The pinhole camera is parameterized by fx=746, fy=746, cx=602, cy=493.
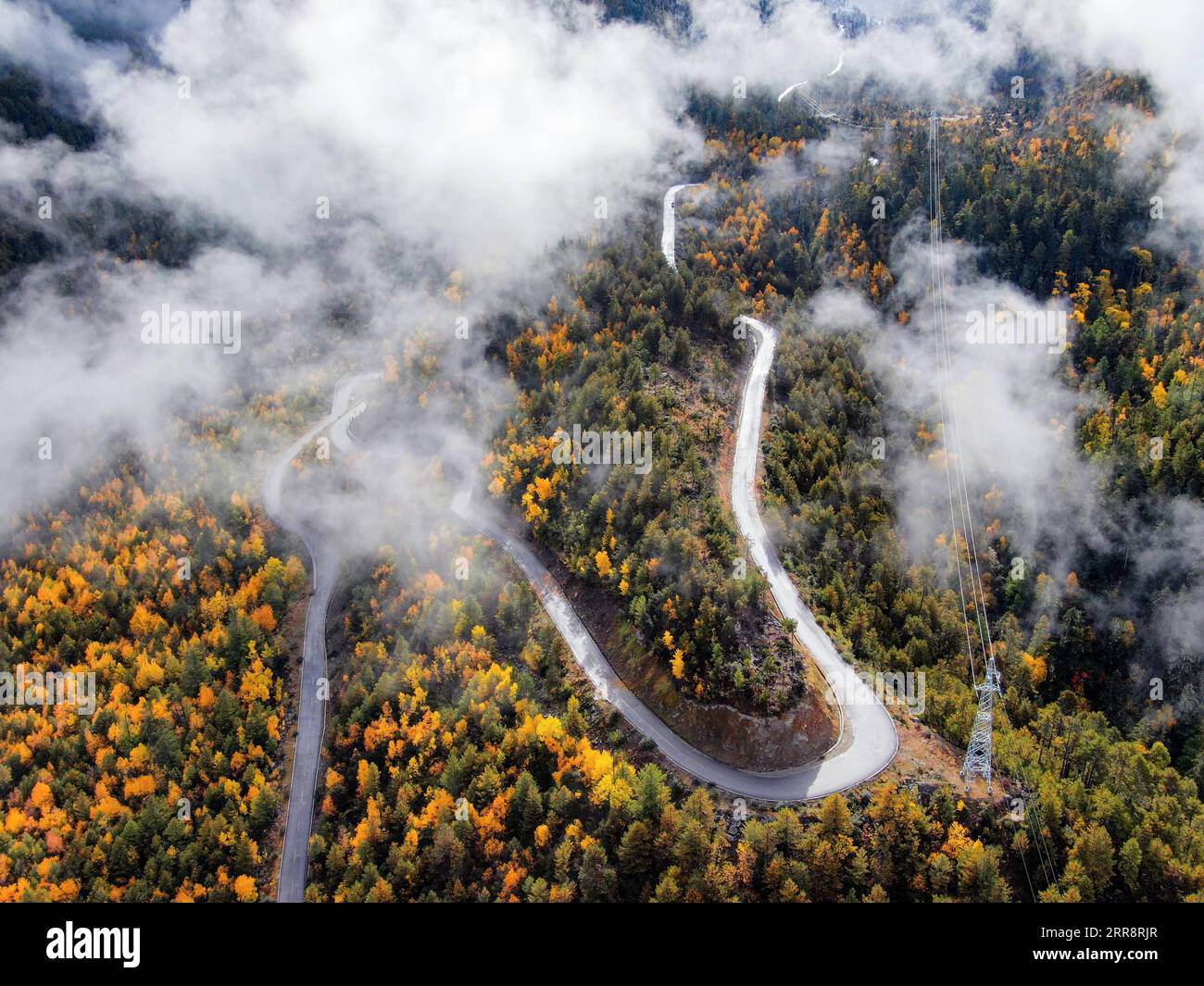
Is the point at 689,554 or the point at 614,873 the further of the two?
the point at 689,554

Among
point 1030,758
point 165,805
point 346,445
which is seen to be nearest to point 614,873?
point 1030,758

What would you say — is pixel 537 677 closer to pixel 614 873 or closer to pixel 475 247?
pixel 614 873

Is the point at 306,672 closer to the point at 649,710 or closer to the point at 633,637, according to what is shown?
the point at 633,637

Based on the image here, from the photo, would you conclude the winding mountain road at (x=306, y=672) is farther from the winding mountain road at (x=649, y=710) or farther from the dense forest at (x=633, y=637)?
the dense forest at (x=633, y=637)

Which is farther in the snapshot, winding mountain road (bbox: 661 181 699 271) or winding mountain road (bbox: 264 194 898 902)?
winding mountain road (bbox: 661 181 699 271)

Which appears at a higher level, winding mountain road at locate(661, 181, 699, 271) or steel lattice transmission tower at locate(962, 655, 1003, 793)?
winding mountain road at locate(661, 181, 699, 271)

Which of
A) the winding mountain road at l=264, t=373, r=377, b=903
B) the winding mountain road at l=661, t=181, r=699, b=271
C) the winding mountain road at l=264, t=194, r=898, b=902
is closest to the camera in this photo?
the winding mountain road at l=264, t=194, r=898, b=902

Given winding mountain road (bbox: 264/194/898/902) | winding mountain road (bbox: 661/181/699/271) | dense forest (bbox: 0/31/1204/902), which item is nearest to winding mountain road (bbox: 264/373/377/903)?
winding mountain road (bbox: 264/194/898/902)

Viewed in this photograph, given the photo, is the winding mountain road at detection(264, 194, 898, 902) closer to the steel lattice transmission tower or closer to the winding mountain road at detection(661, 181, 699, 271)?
the steel lattice transmission tower

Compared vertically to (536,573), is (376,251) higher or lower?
higher

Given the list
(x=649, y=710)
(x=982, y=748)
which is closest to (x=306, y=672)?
(x=649, y=710)
